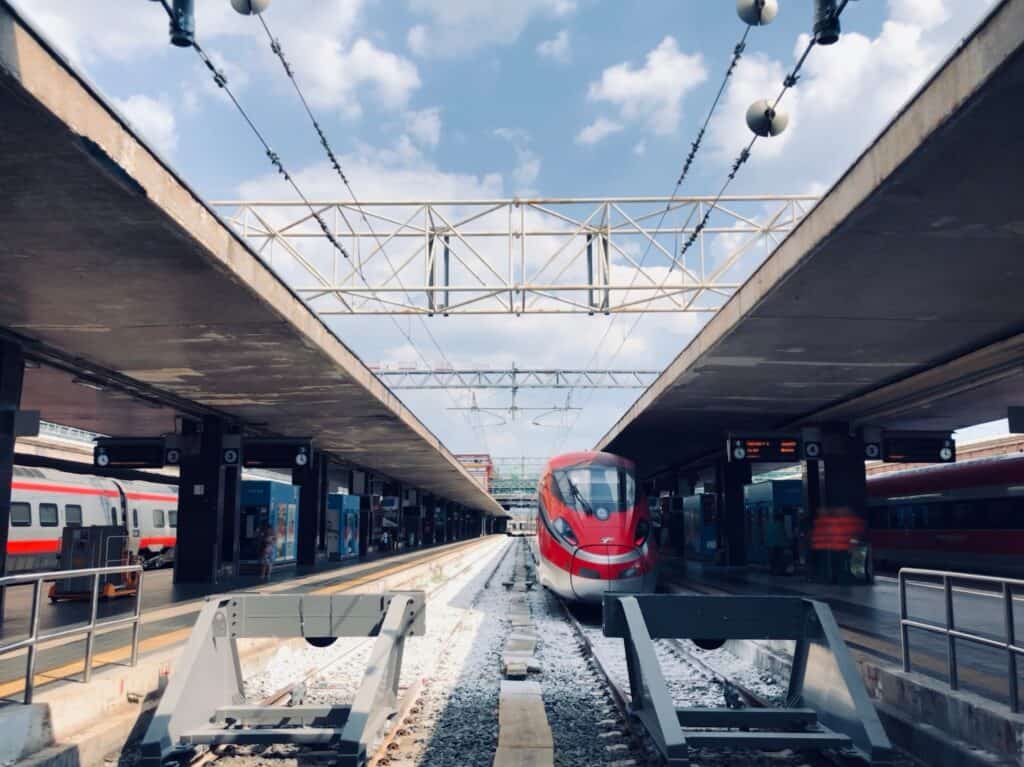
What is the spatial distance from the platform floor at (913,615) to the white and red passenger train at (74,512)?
47.8 ft

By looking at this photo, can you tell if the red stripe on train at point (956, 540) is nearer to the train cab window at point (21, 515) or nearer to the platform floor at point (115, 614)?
the platform floor at point (115, 614)

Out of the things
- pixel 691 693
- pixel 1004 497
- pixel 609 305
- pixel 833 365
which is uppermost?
pixel 609 305

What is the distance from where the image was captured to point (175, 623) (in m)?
12.7

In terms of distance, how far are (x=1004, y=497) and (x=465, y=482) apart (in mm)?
32796

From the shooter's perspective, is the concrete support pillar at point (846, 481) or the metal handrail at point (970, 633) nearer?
the metal handrail at point (970, 633)

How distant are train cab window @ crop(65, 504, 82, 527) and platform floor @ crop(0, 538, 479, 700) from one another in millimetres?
6381

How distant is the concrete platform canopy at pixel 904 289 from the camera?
250 inches

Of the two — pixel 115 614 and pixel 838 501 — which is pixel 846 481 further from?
pixel 115 614

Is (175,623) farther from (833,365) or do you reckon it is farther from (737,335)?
(833,365)

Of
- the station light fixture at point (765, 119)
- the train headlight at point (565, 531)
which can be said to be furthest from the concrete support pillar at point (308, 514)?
the station light fixture at point (765, 119)

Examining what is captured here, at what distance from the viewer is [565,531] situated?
53.4 feet

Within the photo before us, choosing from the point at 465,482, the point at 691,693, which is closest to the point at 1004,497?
the point at 691,693

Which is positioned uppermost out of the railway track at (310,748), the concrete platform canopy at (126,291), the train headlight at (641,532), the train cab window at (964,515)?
the concrete platform canopy at (126,291)

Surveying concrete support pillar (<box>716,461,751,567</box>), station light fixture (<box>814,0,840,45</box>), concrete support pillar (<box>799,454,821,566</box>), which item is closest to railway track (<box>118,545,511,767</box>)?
station light fixture (<box>814,0,840,45</box>)
